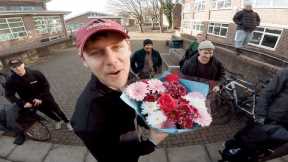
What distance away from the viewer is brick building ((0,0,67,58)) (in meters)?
18.4

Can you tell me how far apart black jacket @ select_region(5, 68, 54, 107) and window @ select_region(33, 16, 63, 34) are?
22.0 metres

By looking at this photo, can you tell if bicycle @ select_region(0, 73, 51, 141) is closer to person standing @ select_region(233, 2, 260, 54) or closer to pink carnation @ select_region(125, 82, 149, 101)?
pink carnation @ select_region(125, 82, 149, 101)

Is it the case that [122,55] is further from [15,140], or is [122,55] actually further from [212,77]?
[15,140]

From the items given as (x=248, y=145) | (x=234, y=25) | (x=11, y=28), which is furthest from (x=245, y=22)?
(x=11, y=28)

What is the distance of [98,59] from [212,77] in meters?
3.18

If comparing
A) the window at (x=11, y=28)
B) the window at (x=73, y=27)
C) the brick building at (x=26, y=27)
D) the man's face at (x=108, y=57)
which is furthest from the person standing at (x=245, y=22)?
the window at (x=73, y=27)

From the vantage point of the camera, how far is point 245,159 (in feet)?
9.16

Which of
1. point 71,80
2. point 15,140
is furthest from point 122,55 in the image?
point 71,80

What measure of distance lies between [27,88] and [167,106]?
12.5 ft

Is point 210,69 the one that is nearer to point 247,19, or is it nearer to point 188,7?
point 247,19

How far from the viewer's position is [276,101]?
2773mm

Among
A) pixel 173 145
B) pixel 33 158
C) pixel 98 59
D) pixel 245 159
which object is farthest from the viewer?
pixel 173 145

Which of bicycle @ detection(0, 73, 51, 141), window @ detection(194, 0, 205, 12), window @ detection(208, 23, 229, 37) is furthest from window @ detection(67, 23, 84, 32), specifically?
bicycle @ detection(0, 73, 51, 141)

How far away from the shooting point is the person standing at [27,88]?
371 cm
